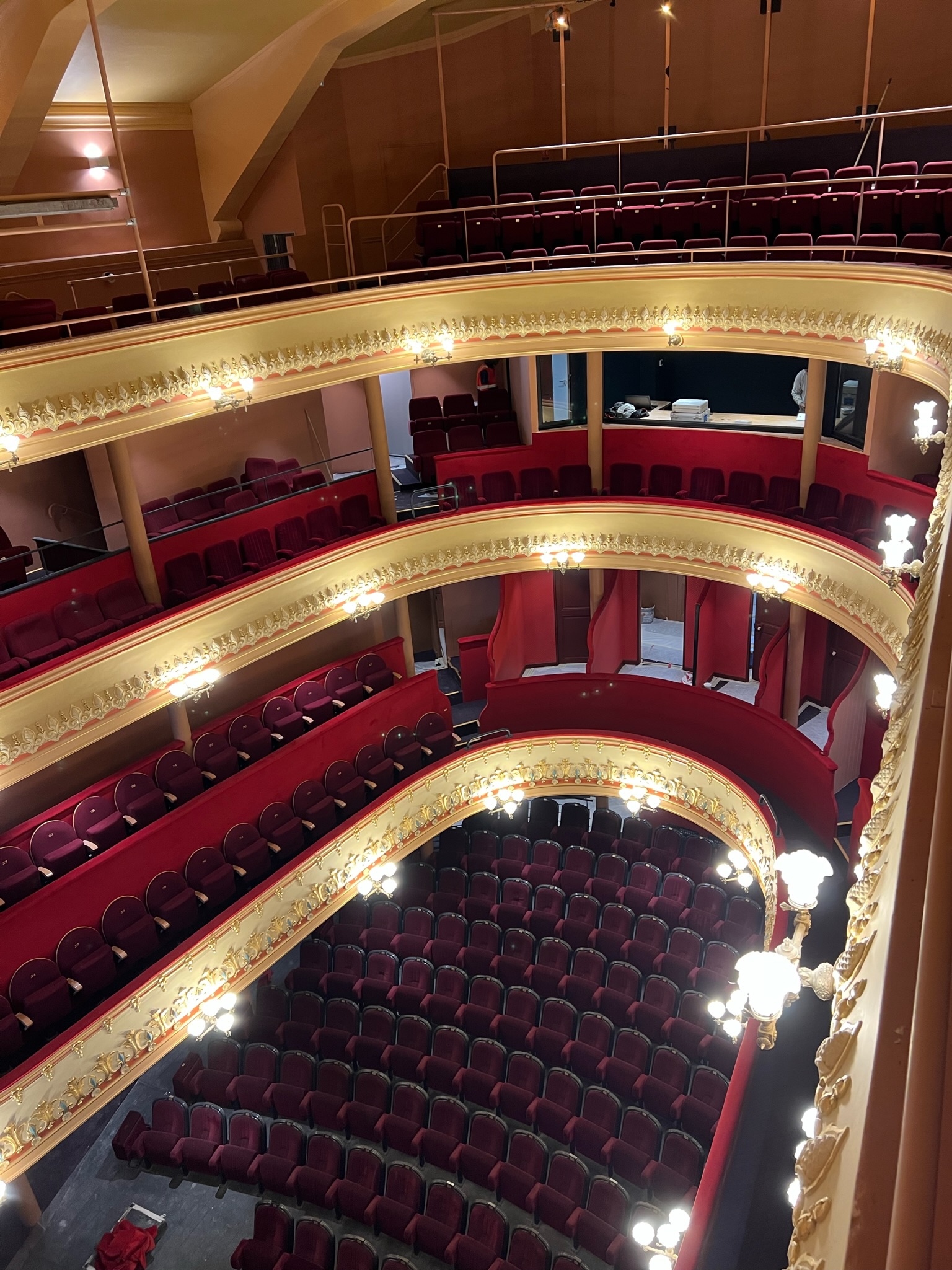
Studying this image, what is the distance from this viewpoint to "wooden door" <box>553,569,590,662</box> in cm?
1741

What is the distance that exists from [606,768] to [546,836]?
194 centimetres

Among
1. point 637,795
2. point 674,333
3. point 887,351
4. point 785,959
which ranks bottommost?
point 785,959

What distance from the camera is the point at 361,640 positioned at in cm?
1597

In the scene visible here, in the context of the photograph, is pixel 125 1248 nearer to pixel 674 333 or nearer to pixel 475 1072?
pixel 475 1072

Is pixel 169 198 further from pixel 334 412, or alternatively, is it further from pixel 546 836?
pixel 546 836

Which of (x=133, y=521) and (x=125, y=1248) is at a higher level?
(x=133, y=521)

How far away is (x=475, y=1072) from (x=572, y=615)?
8359mm

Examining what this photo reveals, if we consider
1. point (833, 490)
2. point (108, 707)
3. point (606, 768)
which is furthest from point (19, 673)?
point (833, 490)

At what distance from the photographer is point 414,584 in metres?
14.3

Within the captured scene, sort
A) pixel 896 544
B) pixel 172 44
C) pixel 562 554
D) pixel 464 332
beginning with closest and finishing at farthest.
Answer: pixel 896 544
pixel 172 44
pixel 464 332
pixel 562 554

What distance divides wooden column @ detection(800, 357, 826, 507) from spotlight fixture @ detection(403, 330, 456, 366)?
5174 millimetres

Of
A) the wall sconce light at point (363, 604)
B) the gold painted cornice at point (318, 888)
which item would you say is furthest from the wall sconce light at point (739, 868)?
the wall sconce light at point (363, 604)

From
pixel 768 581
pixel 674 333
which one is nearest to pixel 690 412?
pixel 674 333

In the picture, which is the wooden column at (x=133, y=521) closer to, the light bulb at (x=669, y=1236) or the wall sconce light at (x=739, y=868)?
the wall sconce light at (x=739, y=868)
